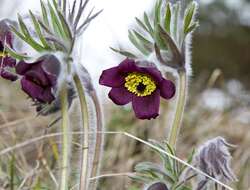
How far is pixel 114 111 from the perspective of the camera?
2.88 m

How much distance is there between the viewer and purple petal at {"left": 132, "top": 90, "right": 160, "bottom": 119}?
120cm

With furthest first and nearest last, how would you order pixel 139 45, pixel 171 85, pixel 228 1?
pixel 228 1 < pixel 139 45 < pixel 171 85

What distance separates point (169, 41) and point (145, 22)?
7 centimetres

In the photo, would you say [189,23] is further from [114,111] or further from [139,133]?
[114,111]

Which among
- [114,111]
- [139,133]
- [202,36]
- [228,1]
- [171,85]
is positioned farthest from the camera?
[202,36]

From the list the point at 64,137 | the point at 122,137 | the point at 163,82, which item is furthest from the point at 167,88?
the point at 122,137

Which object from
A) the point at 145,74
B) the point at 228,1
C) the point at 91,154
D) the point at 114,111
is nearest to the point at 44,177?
the point at 91,154

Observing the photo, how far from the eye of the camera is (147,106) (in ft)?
3.96

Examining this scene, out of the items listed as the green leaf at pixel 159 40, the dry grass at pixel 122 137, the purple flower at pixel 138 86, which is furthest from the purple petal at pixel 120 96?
the dry grass at pixel 122 137

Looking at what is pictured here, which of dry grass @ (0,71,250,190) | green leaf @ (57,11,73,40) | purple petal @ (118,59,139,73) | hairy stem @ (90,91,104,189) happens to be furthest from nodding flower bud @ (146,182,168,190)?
dry grass @ (0,71,250,190)

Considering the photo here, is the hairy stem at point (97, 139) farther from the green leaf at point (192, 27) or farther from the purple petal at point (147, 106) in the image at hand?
the green leaf at point (192, 27)

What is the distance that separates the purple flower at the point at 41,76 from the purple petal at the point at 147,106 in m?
0.17

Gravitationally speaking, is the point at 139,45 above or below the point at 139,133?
above

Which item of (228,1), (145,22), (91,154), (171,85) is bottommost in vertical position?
(91,154)
